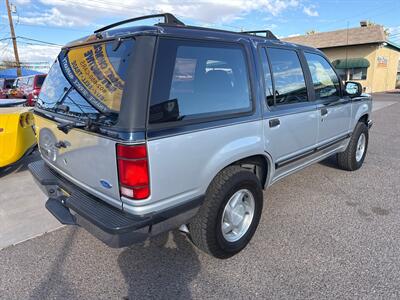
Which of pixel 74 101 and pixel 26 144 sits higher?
pixel 74 101

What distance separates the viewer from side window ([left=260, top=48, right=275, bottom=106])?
9.56 feet

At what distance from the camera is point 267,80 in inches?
115

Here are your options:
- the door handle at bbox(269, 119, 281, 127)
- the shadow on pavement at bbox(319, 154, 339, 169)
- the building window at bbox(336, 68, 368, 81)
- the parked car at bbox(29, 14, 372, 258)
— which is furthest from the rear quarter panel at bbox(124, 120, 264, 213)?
the building window at bbox(336, 68, 368, 81)

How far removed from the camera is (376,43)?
25391 mm

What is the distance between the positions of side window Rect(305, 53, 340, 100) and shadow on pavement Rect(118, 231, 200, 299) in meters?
2.38

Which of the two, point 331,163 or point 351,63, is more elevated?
point 351,63

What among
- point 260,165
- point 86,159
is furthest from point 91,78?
point 260,165

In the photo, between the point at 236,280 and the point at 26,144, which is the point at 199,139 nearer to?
the point at 236,280

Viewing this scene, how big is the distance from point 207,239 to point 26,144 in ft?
11.7

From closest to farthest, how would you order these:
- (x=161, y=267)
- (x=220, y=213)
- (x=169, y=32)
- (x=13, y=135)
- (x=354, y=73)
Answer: (x=169, y=32) < (x=220, y=213) < (x=161, y=267) < (x=13, y=135) < (x=354, y=73)

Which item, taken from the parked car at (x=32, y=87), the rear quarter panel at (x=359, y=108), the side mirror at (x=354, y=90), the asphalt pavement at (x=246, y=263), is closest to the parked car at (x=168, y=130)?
the asphalt pavement at (x=246, y=263)

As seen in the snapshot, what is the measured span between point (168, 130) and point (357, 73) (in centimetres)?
2965

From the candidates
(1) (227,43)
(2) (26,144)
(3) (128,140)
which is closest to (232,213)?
(3) (128,140)

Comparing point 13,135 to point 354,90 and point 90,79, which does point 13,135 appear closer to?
point 90,79
